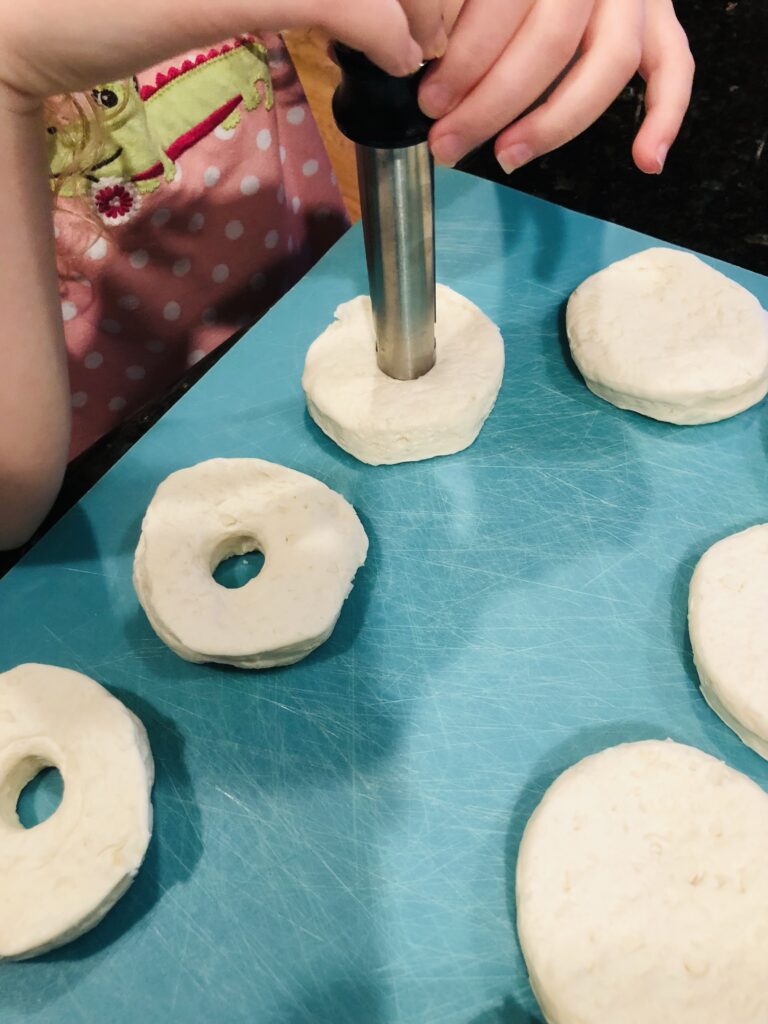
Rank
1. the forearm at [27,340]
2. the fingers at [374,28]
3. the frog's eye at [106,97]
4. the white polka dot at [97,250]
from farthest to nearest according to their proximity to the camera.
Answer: the white polka dot at [97,250] < the frog's eye at [106,97] < the forearm at [27,340] < the fingers at [374,28]

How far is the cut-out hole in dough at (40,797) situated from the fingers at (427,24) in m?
0.75

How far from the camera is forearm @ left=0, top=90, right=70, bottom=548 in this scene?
0.78 m

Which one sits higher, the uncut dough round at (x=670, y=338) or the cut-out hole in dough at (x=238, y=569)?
the uncut dough round at (x=670, y=338)

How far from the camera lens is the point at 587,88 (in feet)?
2.53

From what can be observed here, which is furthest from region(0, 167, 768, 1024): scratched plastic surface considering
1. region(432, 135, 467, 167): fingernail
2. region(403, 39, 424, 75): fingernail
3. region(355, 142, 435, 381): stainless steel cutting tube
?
region(403, 39, 424, 75): fingernail

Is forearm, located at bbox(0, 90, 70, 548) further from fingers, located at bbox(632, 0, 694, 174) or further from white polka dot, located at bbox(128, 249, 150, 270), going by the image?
fingers, located at bbox(632, 0, 694, 174)

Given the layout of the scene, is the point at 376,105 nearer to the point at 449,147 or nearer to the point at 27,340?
the point at 449,147

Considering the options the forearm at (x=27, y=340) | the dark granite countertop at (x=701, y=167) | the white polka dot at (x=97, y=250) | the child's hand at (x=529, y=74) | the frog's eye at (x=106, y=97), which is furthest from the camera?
the dark granite countertop at (x=701, y=167)

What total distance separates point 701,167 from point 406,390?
2.70 ft

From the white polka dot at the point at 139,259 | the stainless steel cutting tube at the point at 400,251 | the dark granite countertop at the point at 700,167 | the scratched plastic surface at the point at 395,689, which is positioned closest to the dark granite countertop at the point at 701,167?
the dark granite countertop at the point at 700,167

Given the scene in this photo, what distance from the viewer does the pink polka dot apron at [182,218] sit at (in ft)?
3.67

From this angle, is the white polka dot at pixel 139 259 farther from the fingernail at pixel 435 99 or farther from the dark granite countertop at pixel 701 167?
the fingernail at pixel 435 99

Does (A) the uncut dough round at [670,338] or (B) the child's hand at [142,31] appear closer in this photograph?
(B) the child's hand at [142,31]

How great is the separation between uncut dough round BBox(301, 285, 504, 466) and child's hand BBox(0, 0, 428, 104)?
0.40 metres
